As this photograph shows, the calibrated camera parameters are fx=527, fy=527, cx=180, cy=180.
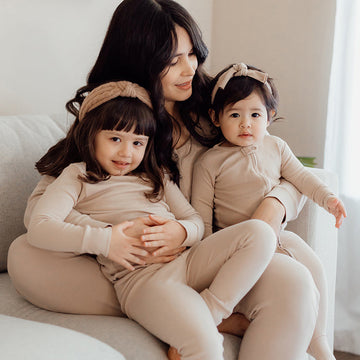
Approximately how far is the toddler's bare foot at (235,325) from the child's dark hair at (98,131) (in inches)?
14.4

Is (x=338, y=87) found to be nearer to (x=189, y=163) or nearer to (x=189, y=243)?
(x=189, y=163)

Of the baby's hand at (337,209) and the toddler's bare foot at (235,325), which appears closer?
the toddler's bare foot at (235,325)

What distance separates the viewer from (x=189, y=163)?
1.60 meters

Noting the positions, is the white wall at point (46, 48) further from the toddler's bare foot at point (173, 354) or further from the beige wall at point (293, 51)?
the toddler's bare foot at point (173, 354)

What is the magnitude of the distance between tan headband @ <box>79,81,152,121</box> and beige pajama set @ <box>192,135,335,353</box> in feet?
0.96

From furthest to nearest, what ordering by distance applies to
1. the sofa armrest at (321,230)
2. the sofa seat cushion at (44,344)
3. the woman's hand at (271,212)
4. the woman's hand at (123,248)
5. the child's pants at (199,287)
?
the sofa armrest at (321,230)
the woman's hand at (271,212)
the woman's hand at (123,248)
the child's pants at (199,287)
the sofa seat cushion at (44,344)

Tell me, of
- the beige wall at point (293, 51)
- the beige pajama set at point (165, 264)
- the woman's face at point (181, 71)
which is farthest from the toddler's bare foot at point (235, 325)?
the beige wall at point (293, 51)

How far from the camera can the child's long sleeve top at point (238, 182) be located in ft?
4.95

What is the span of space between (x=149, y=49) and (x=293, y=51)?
52.9 inches

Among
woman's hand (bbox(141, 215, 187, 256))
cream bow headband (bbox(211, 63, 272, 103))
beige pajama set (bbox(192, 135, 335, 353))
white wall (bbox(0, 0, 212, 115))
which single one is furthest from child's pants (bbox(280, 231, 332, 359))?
white wall (bbox(0, 0, 212, 115))

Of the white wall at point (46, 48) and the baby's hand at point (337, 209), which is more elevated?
the white wall at point (46, 48)

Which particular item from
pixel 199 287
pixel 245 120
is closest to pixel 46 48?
pixel 245 120

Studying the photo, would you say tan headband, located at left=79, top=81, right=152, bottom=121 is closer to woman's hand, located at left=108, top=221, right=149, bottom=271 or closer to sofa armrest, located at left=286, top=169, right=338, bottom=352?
woman's hand, located at left=108, top=221, right=149, bottom=271

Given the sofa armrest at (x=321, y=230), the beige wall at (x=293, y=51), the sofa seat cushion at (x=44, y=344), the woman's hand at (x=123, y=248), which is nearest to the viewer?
the sofa seat cushion at (x=44, y=344)
